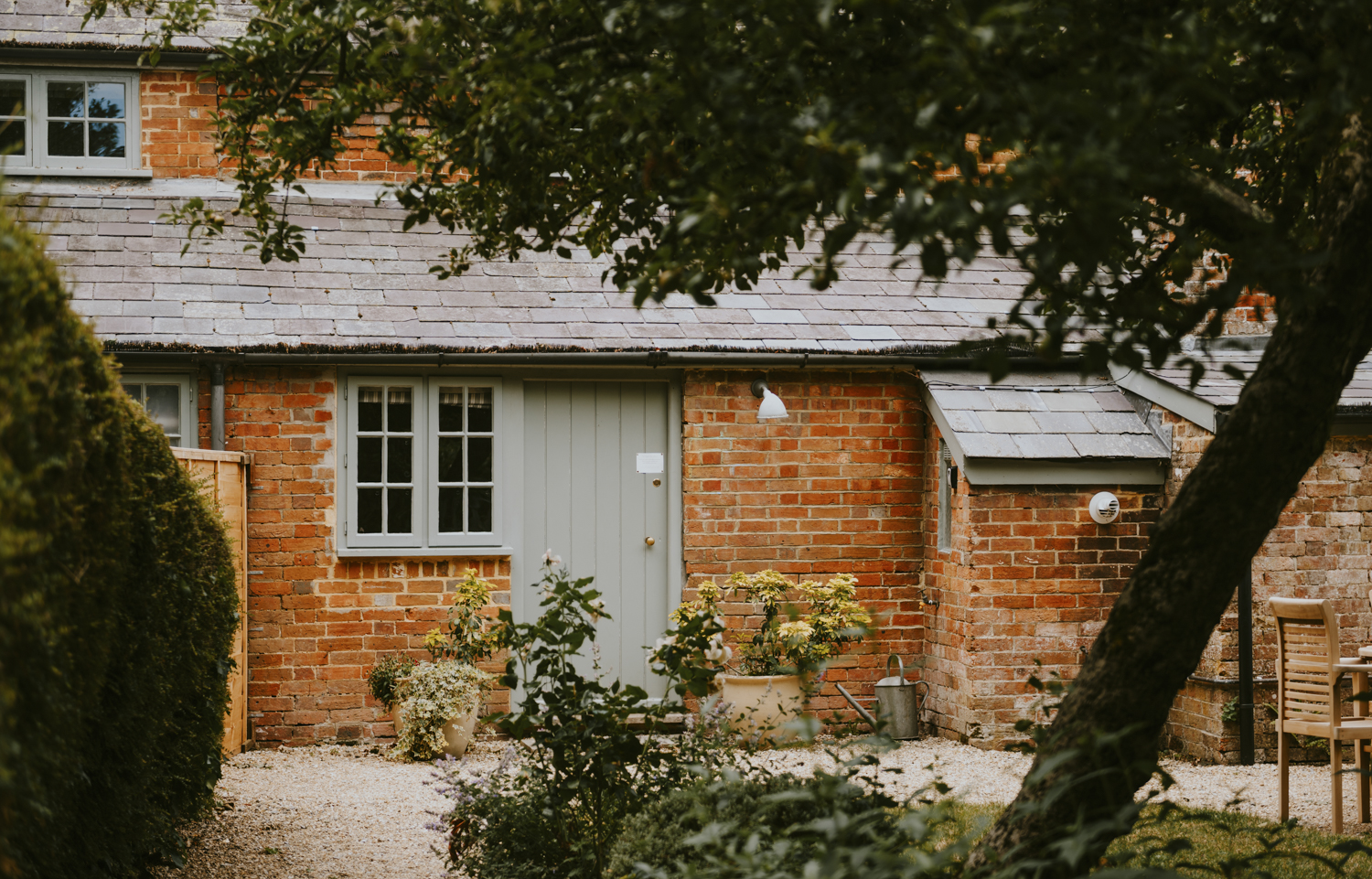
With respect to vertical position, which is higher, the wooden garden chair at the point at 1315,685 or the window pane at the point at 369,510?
the window pane at the point at 369,510

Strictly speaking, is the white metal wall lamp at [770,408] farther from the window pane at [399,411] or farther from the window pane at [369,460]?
the window pane at [369,460]

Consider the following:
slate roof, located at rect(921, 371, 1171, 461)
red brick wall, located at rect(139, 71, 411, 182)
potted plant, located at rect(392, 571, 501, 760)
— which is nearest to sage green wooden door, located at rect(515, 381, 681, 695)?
potted plant, located at rect(392, 571, 501, 760)

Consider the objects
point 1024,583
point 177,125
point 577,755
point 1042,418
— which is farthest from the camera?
point 177,125

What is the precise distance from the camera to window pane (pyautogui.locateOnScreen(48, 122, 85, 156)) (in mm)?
9109

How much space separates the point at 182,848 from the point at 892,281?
670cm

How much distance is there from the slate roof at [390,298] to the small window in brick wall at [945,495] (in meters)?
0.83

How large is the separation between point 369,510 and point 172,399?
5.04 ft

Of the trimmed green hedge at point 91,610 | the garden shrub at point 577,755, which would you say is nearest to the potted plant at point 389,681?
the trimmed green hedge at point 91,610

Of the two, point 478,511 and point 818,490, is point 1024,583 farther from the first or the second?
point 478,511

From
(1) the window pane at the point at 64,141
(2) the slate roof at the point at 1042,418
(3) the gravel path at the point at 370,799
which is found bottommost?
(3) the gravel path at the point at 370,799

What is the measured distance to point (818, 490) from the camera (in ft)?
28.1

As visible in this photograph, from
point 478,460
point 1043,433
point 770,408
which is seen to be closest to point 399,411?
point 478,460

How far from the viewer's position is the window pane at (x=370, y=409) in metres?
8.13

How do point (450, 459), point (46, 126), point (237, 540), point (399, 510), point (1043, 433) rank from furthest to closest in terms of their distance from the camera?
point (46, 126) → point (450, 459) → point (399, 510) → point (1043, 433) → point (237, 540)
